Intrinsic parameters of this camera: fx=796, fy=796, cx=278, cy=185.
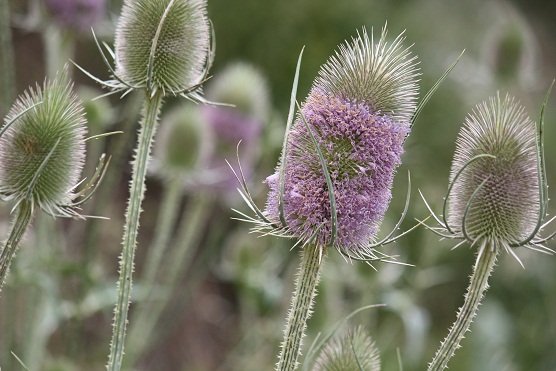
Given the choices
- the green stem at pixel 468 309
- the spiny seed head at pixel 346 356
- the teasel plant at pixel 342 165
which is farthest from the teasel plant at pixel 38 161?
the green stem at pixel 468 309

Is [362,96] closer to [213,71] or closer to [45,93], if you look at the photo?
[45,93]

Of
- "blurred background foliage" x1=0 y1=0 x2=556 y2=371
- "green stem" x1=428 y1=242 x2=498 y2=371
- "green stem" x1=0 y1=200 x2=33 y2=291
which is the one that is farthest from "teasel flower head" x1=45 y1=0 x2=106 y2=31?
"green stem" x1=428 y1=242 x2=498 y2=371

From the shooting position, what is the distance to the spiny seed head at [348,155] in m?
1.50

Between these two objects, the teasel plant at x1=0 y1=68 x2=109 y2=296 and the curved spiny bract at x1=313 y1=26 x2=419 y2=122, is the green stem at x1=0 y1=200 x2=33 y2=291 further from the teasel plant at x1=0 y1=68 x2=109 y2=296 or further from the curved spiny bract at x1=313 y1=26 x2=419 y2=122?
the curved spiny bract at x1=313 y1=26 x2=419 y2=122

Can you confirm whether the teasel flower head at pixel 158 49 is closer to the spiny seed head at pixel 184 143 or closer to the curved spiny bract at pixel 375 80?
the curved spiny bract at pixel 375 80

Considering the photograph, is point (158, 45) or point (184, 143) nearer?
point (158, 45)

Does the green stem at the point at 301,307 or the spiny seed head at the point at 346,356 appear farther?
the spiny seed head at the point at 346,356

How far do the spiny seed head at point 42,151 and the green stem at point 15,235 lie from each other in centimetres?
2

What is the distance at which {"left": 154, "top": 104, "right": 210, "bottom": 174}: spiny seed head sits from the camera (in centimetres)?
356

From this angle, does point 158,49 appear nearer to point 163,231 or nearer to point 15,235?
point 15,235

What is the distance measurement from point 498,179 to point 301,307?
0.52m

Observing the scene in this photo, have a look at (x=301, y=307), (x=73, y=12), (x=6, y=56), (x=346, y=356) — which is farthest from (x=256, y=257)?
(x=301, y=307)

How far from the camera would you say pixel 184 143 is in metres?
3.59

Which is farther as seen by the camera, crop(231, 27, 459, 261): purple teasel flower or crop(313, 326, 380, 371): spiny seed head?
crop(313, 326, 380, 371): spiny seed head
